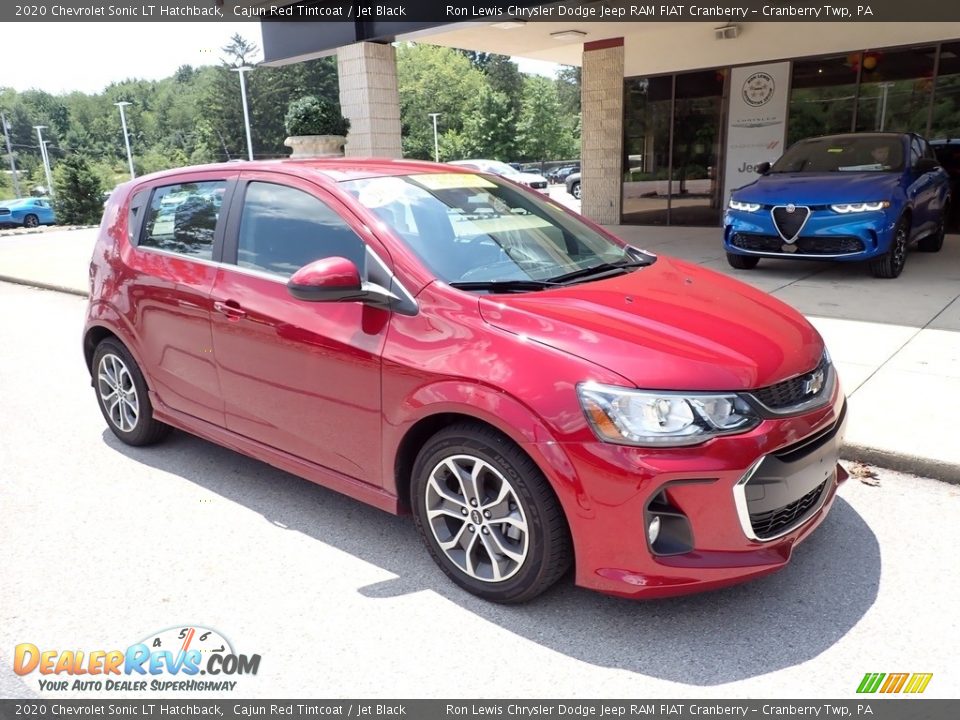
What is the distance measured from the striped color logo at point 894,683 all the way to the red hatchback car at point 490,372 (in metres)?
0.46

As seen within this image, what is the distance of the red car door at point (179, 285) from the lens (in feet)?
12.6

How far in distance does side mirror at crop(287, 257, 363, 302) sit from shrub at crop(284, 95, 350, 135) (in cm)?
1030

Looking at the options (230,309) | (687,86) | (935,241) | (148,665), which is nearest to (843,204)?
(935,241)

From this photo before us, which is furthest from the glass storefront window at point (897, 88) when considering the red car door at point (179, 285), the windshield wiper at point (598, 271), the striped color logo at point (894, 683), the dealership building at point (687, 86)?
the striped color logo at point (894, 683)

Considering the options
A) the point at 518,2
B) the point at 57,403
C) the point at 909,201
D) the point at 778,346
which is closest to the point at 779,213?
the point at 909,201

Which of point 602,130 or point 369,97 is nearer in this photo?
point 369,97

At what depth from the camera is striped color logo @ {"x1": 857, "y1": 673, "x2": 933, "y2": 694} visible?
244 centimetres

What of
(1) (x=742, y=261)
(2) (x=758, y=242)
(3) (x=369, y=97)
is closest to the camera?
(2) (x=758, y=242)

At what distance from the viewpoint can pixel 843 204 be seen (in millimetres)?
8195

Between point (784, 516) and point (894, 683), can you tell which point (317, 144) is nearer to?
point (784, 516)

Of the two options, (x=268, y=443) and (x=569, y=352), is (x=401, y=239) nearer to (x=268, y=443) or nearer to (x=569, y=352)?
(x=569, y=352)

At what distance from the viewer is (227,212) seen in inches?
151

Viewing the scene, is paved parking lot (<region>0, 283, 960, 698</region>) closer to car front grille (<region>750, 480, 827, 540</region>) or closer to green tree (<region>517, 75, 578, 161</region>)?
car front grille (<region>750, 480, 827, 540</region>)

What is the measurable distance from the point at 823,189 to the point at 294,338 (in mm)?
7174
